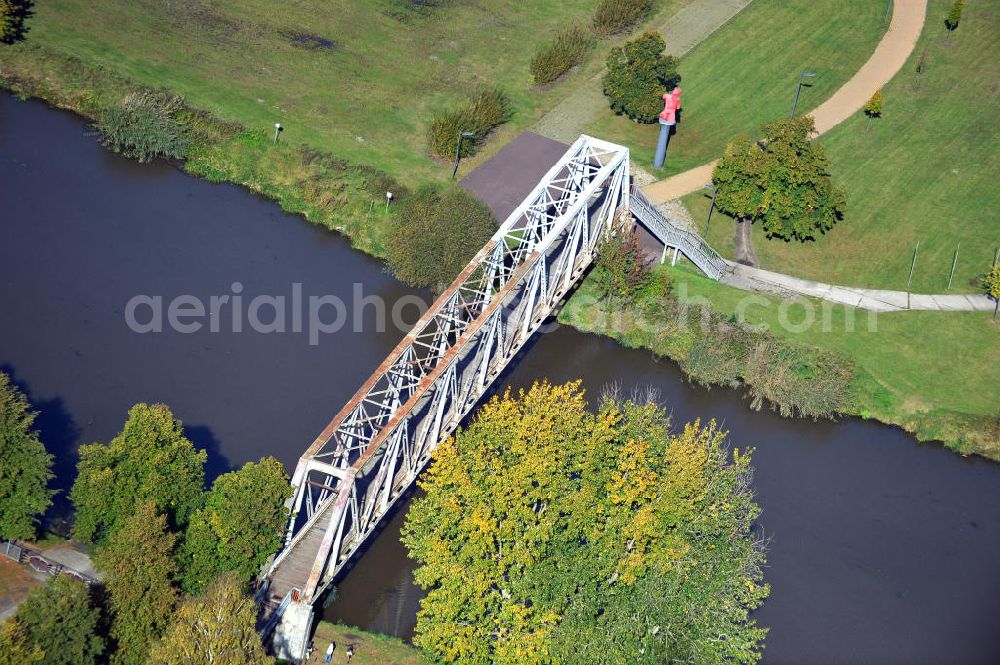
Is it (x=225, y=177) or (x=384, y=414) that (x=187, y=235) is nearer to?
(x=225, y=177)

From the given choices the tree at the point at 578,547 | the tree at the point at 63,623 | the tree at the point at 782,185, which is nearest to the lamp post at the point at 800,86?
the tree at the point at 782,185

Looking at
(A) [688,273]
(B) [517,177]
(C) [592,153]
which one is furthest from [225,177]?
(A) [688,273]

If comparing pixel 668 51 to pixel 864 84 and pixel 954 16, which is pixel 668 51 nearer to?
pixel 864 84

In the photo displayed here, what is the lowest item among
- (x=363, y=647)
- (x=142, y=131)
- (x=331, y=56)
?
(x=363, y=647)

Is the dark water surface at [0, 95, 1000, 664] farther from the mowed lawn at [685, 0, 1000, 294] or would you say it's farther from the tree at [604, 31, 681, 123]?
the tree at [604, 31, 681, 123]

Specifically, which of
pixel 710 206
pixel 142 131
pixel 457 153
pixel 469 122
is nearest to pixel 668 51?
pixel 710 206
